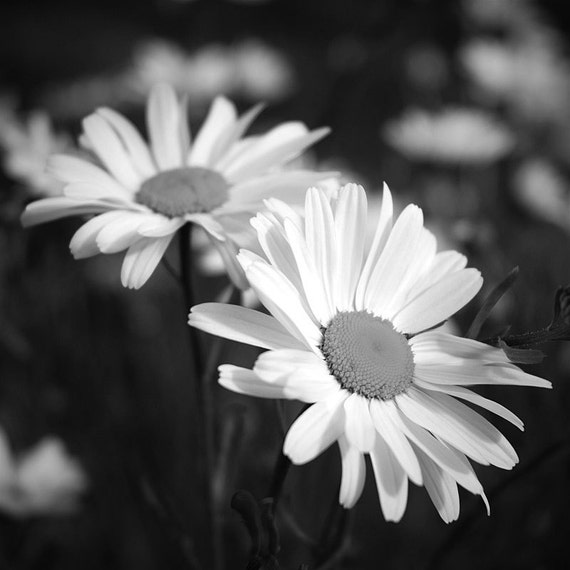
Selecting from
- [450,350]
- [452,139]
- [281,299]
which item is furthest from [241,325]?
[452,139]

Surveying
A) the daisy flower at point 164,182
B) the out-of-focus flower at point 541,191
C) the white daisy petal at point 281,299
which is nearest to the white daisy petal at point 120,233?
the daisy flower at point 164,182

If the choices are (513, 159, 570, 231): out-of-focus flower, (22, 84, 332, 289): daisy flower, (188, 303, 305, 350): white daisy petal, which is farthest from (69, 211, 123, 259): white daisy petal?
(513, 159, 570, 231): out-of-focus flower

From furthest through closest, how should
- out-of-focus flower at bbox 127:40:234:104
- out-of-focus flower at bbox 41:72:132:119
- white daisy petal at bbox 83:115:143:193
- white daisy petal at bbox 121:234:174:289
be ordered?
1. out-of-focus flower at bbox 127:40:234:104
2. out-of-focus flower at bbox 41:72:132:119
3. white daisy petal at bbox 83:115:143:193
4. white daisy petal at bbox 121:234:174:289

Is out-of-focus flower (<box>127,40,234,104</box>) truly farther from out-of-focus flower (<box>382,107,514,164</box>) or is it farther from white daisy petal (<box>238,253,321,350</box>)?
white daisy petal (<box>238,253,321,350</box>)

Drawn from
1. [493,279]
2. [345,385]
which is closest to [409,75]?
[493,279]

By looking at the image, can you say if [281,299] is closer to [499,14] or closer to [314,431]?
[314,431]
